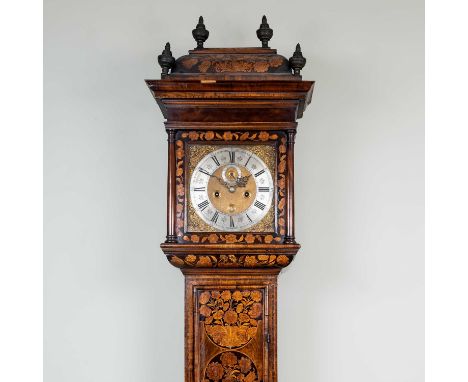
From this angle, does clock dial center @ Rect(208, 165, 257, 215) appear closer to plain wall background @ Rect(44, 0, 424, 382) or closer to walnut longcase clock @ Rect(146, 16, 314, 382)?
walnut longcase clock @ Rect(146, 16, 314, 382)

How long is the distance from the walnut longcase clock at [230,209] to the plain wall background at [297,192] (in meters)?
0.47

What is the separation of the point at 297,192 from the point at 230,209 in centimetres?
61

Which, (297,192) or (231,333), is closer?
(231,333)

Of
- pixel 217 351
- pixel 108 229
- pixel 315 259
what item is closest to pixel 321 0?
pixel 315 259

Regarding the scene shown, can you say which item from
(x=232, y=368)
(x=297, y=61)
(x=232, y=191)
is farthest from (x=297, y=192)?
(x=232, y=368)

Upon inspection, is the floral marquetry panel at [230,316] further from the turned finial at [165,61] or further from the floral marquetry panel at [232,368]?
the turned finial at [165,61]

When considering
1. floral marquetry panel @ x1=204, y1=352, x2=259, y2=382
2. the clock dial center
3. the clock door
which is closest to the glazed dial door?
the clock dial center

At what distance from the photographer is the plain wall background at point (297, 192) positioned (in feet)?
10.2

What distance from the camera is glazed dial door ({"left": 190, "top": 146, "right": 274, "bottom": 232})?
8.68ft

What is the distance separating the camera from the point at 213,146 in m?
2.66

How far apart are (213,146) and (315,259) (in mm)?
860

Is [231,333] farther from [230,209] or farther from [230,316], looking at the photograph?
[230,209]

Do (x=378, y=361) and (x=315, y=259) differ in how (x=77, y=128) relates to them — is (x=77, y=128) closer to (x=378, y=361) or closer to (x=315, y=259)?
(x=315, y=259)

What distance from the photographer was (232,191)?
105 inches
